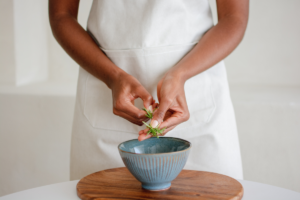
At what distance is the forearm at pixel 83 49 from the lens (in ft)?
3.22

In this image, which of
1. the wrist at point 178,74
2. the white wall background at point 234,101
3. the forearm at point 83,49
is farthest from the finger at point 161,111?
the white wall background at point 234,101

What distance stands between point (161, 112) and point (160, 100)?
2.2 inches

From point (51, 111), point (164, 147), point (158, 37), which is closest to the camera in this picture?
point (164, 147)

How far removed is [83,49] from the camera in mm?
1046

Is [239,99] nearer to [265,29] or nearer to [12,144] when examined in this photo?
[265,29]

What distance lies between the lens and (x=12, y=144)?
2.38 m

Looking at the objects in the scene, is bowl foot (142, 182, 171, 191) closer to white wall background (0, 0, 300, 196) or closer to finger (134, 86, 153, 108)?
finger (134, 86, 153, 108)

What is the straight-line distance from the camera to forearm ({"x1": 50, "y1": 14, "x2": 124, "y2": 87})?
983 mm

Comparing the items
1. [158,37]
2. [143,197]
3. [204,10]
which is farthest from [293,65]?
[143,197]

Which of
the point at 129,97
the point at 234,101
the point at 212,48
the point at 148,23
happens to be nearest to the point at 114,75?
the point at 129,97

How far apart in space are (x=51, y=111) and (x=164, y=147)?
1703 mm

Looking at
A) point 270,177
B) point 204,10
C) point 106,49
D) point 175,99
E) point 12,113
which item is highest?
point 204,10

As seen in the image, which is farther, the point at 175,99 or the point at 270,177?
the point at 270,177

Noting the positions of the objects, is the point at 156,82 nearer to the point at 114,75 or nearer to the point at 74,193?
the point at 114,75
